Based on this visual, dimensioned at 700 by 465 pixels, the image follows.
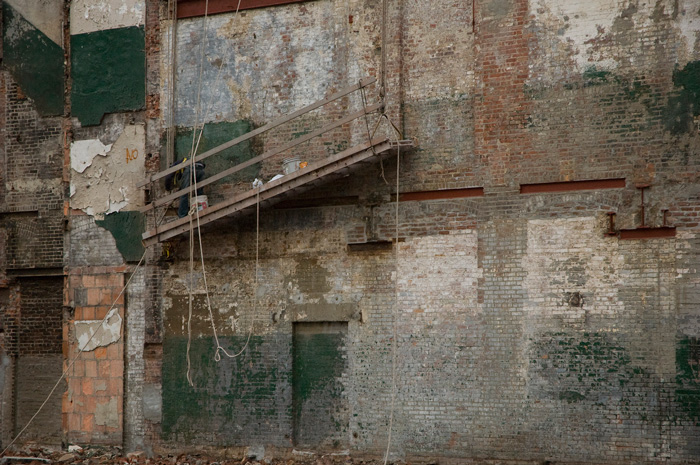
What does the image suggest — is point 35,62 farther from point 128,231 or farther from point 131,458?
point 131,458

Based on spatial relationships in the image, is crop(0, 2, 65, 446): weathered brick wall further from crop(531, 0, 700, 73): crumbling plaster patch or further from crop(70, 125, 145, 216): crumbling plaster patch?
crop(531, 0, 700, 73): crumbling plaster patch

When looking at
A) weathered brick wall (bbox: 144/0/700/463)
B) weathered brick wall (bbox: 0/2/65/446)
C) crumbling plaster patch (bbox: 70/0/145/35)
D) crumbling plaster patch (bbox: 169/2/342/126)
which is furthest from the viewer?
weathered brick wall (bbox: 0/2/65/446)

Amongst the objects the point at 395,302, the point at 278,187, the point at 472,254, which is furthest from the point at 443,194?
the point at 278,187

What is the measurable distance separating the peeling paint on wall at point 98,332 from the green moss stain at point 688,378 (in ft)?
30.6

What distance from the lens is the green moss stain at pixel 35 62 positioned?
15.1 metres

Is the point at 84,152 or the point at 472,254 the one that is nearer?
the point at 472,254

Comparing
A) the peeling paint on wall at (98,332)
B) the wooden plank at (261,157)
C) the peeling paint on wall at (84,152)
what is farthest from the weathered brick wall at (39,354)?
the wooden plank at (261,157)

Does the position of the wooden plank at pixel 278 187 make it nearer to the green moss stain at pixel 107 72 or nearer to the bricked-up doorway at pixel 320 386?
the bricked-up doorway at pixel 320 386

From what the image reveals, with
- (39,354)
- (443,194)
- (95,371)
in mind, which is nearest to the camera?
(443,194)

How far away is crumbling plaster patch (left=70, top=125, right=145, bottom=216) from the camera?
574 inches

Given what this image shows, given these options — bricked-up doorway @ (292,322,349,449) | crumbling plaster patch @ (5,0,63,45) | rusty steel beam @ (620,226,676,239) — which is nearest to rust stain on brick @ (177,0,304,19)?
crumbling plaster patch @ (5,0,63,45)

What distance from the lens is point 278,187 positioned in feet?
42.7

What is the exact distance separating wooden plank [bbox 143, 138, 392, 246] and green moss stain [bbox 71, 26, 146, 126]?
2.50m

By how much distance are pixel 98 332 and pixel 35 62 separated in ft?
17.3
